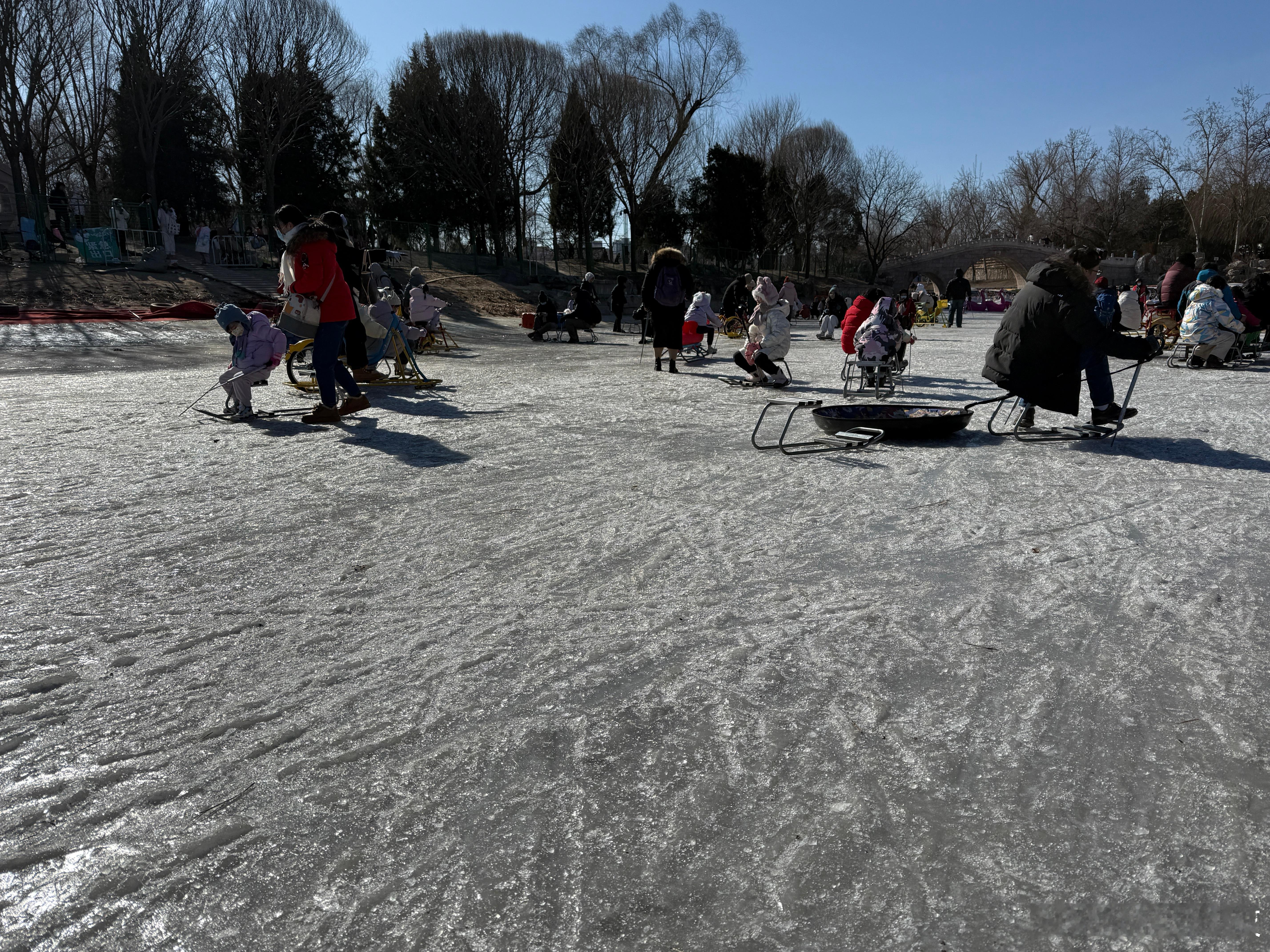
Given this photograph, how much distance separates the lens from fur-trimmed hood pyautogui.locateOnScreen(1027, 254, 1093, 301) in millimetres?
5883

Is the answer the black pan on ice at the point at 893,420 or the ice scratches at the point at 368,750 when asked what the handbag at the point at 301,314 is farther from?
the ice scratches at the point at 368,750

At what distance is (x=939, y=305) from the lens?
29516 mm

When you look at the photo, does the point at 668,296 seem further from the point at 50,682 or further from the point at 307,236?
the point at 50,682

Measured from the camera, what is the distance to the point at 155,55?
27031 mm

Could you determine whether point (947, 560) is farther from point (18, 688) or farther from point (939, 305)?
point (939, 305)

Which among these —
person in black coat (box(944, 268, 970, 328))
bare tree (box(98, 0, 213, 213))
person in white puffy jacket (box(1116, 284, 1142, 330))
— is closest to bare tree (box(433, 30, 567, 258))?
bare tree (box(98, 0, 213, 213))

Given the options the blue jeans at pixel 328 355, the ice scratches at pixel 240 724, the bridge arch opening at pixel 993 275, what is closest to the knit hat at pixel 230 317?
the blue jeans at pixel 328 355

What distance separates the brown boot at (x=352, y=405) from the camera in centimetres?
701

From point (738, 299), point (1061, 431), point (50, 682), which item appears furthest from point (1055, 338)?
point (738, 299)

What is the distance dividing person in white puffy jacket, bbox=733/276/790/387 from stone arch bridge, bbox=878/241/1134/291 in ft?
174

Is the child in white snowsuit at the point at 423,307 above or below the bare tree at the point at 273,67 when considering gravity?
below

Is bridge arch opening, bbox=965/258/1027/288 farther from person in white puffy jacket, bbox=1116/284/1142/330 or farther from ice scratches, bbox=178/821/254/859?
ice scratches, bbox=178/821/254/859

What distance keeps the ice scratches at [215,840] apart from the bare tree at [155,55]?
28658 mm

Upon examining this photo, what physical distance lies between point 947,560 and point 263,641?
269 centimetres
